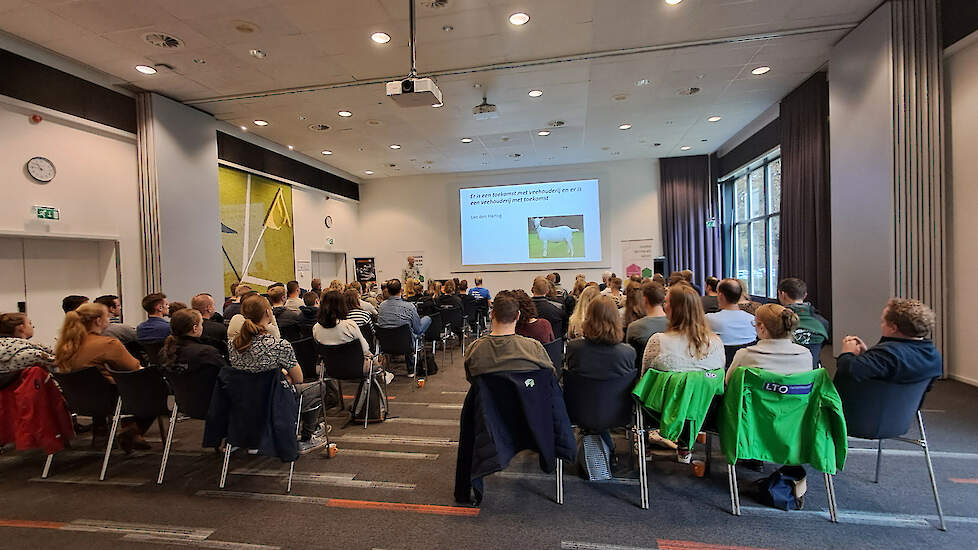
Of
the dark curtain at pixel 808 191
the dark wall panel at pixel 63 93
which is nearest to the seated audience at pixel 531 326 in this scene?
the dark curtain at pixel 808 191

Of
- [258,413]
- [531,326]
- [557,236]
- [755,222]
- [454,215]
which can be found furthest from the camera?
[454,215]

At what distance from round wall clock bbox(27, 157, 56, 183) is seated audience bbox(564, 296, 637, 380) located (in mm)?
6393

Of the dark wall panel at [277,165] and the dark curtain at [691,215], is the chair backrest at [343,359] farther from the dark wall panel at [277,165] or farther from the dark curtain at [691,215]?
the dark curtain at [691,215]

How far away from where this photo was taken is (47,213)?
524cm

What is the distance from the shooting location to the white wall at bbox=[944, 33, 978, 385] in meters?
4.54

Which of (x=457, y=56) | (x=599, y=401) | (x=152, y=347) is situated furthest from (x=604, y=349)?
(x=457, y=56)

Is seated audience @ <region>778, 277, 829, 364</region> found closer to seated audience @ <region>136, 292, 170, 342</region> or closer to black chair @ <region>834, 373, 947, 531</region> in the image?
Answer: black chair @ <region>834, 373, 947, 531</region>

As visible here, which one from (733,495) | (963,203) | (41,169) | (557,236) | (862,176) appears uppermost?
(41,169)

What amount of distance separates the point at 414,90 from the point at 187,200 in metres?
4.56

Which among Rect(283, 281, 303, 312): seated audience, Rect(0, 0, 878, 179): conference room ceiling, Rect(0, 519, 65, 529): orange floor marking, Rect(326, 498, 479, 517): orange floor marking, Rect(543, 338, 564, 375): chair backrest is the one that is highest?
Rect(0, 0, 878, 179): conference room ceiling

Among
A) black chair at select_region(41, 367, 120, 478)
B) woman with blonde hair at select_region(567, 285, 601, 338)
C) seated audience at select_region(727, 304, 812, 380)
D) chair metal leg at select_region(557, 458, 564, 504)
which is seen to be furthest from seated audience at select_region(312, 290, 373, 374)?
seated audience at select_region(727, 304, 812, 380)

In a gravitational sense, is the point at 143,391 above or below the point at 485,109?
below

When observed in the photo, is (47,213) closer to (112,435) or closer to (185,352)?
(112,435)

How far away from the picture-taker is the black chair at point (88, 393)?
3.11 metres
